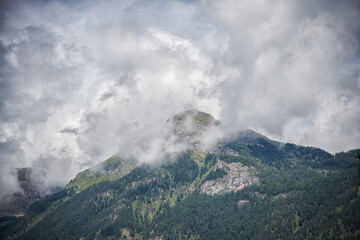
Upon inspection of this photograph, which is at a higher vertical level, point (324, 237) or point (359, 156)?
point (359, 156)

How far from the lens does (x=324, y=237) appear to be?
653 ft

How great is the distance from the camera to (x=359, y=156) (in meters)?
40.8

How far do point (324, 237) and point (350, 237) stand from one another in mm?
17892

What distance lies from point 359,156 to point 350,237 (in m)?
197

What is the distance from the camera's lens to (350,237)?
18875 centimetres

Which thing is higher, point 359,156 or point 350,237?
point 359,156

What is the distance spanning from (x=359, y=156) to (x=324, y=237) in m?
201

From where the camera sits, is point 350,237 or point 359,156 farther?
point 350,237

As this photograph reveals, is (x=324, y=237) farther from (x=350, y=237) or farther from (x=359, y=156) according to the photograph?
(x=359, y=156)

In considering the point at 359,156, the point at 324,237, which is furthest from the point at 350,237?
the point at 359,156

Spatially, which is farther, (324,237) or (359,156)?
(324,237)
